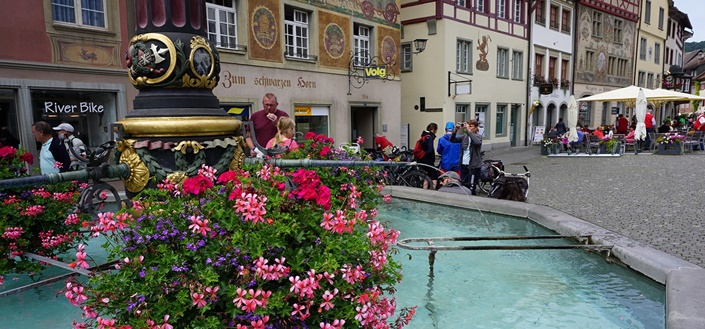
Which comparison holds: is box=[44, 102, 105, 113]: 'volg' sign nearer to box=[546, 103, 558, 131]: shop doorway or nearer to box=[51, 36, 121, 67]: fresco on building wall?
box=[51, 36, 121, 67]: fresco on building wall

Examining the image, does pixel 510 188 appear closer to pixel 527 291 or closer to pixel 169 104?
pixel 527 291

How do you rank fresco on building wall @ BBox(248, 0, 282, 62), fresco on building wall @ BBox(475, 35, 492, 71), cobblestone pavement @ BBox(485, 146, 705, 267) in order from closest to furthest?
cobblestone pavement @ BBox(485, 146, 705, 267) < fresco on building wall @ BBox(248, 0, 282, 62) < fresco on building wall @ BBox(475, 35, 492, 71)

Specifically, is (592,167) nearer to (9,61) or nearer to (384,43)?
(384,43)

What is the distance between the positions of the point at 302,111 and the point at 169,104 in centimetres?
1232

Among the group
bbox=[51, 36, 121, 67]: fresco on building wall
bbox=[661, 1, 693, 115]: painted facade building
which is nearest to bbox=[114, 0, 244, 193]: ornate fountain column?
bbox=[51, 36, 121, 67]: fresco on building wall

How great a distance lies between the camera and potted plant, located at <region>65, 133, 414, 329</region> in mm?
1511

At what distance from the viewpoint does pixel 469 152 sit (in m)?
8.34

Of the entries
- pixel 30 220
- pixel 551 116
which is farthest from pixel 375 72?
pixel 551 116

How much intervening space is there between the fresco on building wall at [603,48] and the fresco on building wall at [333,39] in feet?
62.9

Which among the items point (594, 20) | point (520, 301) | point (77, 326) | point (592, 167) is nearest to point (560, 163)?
point (592, 167)

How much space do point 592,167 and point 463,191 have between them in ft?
29.3

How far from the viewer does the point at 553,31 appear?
86.3 ft

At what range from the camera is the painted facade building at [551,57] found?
25.3 meters

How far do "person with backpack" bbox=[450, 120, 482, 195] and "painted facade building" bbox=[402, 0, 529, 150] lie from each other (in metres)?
10.4
